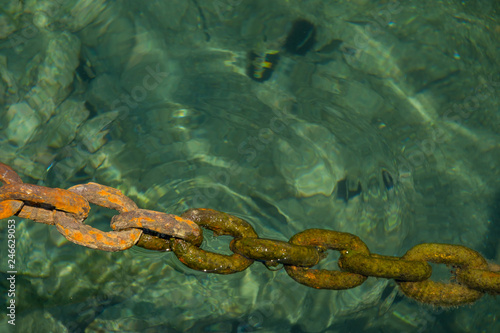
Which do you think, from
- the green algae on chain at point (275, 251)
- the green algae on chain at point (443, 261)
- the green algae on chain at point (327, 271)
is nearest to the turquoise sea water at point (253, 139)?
the green algae on chain at point (443, 261)

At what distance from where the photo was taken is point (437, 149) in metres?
3.79

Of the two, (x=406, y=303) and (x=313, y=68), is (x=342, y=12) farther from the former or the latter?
(x=406, y=303)

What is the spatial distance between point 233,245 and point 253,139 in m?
1.55

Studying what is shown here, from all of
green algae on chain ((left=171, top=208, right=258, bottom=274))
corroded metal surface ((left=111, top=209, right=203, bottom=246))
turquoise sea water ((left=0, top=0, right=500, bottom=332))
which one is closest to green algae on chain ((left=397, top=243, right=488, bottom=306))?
turquoise sea water ((left=0, top=0, right=500, bottom=332))

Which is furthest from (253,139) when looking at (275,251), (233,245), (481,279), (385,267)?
(481,279)

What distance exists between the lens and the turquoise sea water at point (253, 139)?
329 cm

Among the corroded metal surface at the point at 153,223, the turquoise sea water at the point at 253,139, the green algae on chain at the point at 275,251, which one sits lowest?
the turquoise sea water at the point at 253,139

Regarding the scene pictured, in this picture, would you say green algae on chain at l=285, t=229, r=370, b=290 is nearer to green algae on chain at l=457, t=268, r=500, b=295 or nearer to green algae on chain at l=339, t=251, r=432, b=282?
green algae on chain at l=339, t=251, r=432, b=282

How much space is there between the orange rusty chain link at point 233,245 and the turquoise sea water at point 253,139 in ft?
2.67

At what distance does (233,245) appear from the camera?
2.46m

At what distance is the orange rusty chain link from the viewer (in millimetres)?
2164

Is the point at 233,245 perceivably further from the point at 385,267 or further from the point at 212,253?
the point at 385,267

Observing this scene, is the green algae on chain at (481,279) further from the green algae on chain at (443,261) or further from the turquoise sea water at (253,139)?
the turquoise sea water at (253,139)

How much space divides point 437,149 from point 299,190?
3.97ft
